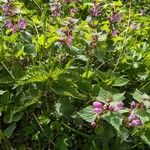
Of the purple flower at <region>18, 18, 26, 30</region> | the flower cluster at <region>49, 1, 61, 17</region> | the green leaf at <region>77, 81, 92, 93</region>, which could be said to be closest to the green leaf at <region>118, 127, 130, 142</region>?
the green leaf at <region>77, 81, 92, 93</region>

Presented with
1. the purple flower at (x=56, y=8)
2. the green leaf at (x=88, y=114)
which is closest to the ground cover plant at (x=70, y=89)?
the green leaf at (x=88, y=114)

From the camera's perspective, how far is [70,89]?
2.12m

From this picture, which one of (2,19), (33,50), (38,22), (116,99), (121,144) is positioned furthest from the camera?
(38,22)

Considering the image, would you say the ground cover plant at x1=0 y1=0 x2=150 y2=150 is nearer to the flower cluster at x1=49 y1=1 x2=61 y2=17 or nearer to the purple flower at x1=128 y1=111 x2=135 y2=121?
the purple flower at x1=128 y1=111 x2=135 y2=121

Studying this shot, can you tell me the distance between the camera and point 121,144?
215cm

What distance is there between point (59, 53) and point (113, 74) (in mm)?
286

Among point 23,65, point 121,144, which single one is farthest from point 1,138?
Answer: point 121,144

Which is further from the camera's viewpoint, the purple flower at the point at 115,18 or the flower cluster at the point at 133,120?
the purple flower at the point at 115,18

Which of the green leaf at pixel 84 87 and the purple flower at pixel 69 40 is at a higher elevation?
the purple flower at pixel 69 40

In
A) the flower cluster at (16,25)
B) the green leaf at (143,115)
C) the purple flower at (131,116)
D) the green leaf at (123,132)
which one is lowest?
the green leaf at (123,132)

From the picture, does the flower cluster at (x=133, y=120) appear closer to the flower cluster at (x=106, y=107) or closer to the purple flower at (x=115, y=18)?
the flower cluster at (x=106, y=107)

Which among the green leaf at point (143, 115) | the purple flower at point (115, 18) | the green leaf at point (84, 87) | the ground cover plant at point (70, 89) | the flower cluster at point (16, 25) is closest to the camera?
the green leaf at point (143, 115)

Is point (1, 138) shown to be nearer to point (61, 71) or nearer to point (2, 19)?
point (61, 71)

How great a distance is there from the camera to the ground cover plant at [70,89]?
2004 mm
